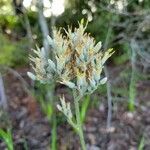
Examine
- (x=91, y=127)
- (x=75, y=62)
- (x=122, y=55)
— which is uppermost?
(x=122, y=55)

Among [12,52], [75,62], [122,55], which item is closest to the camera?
[75,62]

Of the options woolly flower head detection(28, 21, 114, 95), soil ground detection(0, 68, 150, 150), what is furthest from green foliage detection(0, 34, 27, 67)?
woolly flower head detection(28, 21, 114, 95)

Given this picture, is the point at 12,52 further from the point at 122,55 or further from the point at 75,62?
the point at 75,62

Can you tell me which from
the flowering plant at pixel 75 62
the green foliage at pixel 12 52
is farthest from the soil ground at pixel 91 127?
the flowering plant at pixel 75 62

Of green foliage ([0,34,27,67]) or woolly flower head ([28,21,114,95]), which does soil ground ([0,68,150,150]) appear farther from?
woolly flower head ([28,21,114,95])

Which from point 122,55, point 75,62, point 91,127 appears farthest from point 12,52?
point 75,62

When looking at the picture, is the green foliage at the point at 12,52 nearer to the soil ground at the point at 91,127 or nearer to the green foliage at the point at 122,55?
the soil ground at the point at 91,127

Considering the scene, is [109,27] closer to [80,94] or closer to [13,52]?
[13,52]

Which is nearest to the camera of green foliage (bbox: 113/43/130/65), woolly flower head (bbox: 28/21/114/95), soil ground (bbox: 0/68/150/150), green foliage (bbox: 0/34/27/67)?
woolly flower head (bbox: 28/21/114/95)
